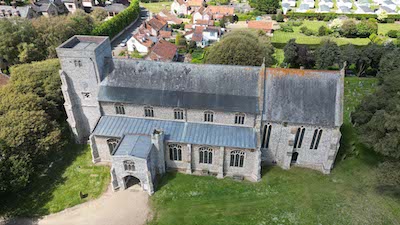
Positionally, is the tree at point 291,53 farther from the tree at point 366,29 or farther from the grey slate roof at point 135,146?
the grey slate roof at point 135,146

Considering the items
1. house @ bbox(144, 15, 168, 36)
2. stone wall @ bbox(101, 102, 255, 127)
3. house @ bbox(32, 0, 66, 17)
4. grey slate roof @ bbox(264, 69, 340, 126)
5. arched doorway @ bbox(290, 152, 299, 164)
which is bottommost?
house @ bbox(144, 15, 168, 36)

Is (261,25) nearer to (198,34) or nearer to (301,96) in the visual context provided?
(198,34)

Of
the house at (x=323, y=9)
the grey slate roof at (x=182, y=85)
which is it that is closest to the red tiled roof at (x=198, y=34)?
the grey slate roof at (x=182, y=85)

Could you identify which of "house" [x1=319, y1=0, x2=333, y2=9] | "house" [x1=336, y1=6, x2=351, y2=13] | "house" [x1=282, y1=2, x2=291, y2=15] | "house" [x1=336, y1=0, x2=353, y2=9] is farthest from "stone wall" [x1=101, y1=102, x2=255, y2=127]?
"house" [x1=319, y1=0, x2=333, y2=9]

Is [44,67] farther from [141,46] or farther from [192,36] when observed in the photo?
[192,36]

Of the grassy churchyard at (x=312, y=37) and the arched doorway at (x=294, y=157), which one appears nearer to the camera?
the arched doorway at (x=294, y=157)

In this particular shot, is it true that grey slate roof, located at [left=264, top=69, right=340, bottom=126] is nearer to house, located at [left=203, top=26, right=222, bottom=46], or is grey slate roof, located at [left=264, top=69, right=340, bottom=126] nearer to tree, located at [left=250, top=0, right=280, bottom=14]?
house, located at [left=203, top=26, right=222, bottom=46]

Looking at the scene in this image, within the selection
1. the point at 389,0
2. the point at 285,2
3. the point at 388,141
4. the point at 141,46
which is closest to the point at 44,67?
Result: the point at 141,46
